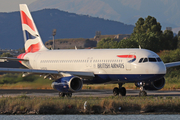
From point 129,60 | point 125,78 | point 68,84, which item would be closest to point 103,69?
point 125,78

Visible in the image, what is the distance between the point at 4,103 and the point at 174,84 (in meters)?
28.1

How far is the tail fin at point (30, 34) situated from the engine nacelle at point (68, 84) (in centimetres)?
1187

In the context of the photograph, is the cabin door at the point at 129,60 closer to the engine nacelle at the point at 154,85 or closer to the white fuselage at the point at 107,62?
the white fuselage at the point at 107,62

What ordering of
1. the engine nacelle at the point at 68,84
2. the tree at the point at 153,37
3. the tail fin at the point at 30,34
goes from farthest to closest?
1. the tree at the point at 153,37
2. the tail fin at the point at 30,34
3. the engine nacelle at the point at 68,84

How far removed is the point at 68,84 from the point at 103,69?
4.15 m

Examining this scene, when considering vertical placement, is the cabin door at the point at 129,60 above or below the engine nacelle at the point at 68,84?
above

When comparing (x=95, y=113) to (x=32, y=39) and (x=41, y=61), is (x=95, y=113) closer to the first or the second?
(x=41, y=61)

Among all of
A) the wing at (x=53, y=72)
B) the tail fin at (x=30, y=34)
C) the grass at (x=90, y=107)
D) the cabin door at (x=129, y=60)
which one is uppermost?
the tail fin at (x=30, y=34)

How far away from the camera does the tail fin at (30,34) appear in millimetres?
41281

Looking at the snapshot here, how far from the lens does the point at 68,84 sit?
96.5 feet

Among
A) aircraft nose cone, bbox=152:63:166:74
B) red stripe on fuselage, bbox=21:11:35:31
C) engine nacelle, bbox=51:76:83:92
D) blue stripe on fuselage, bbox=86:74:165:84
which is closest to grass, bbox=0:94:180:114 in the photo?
aircraft nose cone, bbox=152:63:166:74

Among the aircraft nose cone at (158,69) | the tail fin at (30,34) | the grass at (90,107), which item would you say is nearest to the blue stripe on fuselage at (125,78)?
the aircraft nose cone at (158,69)

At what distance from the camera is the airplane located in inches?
1163
